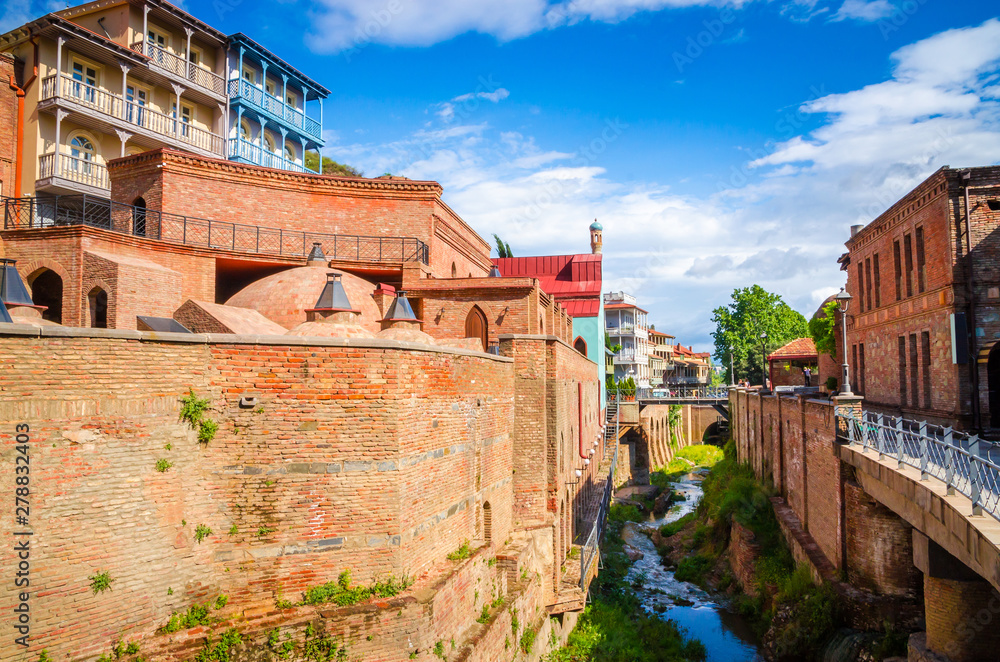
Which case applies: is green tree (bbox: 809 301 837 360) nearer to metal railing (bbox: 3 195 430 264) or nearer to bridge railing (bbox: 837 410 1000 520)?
bridge railing (bbox: 837 410 1000 520)


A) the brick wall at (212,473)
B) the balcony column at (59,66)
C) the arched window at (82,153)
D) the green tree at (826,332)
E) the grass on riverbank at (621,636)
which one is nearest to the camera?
the brick wall at (212,473)

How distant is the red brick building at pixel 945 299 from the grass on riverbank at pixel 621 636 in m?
9.72

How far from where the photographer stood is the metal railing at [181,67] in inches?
1067

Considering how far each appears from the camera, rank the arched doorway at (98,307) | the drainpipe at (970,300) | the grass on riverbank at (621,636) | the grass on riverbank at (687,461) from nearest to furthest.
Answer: the grass on riverbank at (621,636)
the arched doorway at (98,307)
the drainpipe at (970,300)
the grass on riverbank at (687,461)

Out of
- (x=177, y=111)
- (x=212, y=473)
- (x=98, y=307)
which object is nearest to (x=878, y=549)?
(x=212, y=473)

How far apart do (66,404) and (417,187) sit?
1761 cm

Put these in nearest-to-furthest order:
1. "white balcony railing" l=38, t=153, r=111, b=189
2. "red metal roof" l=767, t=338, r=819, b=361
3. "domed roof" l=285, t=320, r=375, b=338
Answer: "domed roof" l=285, t=320, r=375, b=338 → "white balcony railing" l=38, t=153, r=111, b=189 → "red metal roof" l=767, t=338, r=819, b=361

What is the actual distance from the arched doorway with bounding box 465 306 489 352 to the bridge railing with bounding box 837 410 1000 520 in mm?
10538

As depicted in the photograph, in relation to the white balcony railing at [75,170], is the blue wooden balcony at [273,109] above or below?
above

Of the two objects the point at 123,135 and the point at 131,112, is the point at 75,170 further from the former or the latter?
the point at 131,112

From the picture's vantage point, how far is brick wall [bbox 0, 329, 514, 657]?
290 inches

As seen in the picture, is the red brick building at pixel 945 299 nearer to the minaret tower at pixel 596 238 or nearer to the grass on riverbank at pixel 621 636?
the grass on riverbank at pixel 621 636

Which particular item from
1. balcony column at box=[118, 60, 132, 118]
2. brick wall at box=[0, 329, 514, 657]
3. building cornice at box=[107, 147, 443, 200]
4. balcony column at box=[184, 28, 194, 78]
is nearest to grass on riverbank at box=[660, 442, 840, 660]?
brick wall at box=[0, 329, 514, 657]

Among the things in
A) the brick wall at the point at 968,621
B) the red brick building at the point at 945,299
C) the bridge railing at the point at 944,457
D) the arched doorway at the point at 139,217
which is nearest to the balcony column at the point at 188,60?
the arched doorway at the point at 139,217
